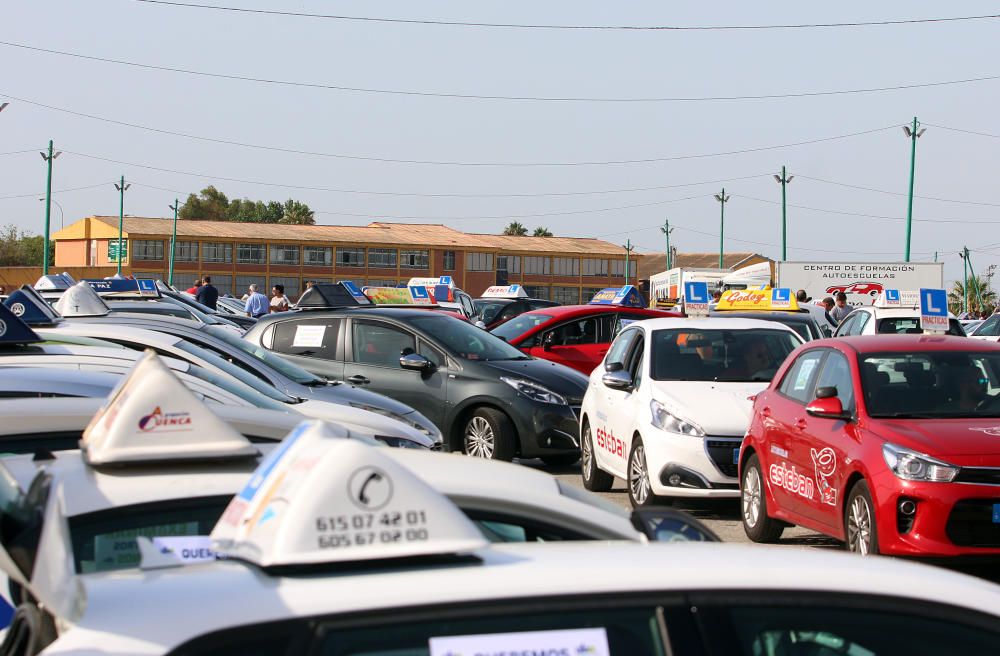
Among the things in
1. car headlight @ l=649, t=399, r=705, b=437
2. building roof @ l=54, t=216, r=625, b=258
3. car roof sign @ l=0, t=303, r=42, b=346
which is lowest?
car headlight @ l=649, t=399, r=705, b=437

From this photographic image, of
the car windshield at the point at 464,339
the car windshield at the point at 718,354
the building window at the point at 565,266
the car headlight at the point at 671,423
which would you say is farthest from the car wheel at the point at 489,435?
the building window at the point at 565,266

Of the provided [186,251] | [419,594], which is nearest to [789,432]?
[419,594]

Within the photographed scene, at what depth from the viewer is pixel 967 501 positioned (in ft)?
23.2

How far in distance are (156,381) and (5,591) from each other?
2.15 feet

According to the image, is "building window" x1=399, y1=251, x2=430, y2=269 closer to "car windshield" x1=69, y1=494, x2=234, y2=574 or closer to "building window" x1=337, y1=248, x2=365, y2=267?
"building window" x1=337, y1=248, x2=365, y2=267

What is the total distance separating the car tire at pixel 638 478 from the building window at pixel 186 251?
8431cm

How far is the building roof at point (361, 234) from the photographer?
93.0 meters

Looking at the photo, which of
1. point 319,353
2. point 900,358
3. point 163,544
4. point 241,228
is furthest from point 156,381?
point 241,228

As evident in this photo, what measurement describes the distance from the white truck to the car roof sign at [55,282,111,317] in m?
31.4

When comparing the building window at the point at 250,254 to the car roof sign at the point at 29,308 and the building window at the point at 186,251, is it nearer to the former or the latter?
the building window at the point at 186,251

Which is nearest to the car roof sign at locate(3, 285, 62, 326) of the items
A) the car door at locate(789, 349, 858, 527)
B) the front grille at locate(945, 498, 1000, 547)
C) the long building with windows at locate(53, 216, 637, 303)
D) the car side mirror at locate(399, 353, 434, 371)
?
the car side mirror at locate(399, 353, 434, 371)

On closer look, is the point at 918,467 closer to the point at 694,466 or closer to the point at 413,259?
the point at 694,466

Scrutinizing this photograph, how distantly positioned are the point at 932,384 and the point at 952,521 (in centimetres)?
134

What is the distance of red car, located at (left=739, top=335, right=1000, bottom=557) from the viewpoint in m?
7.07
